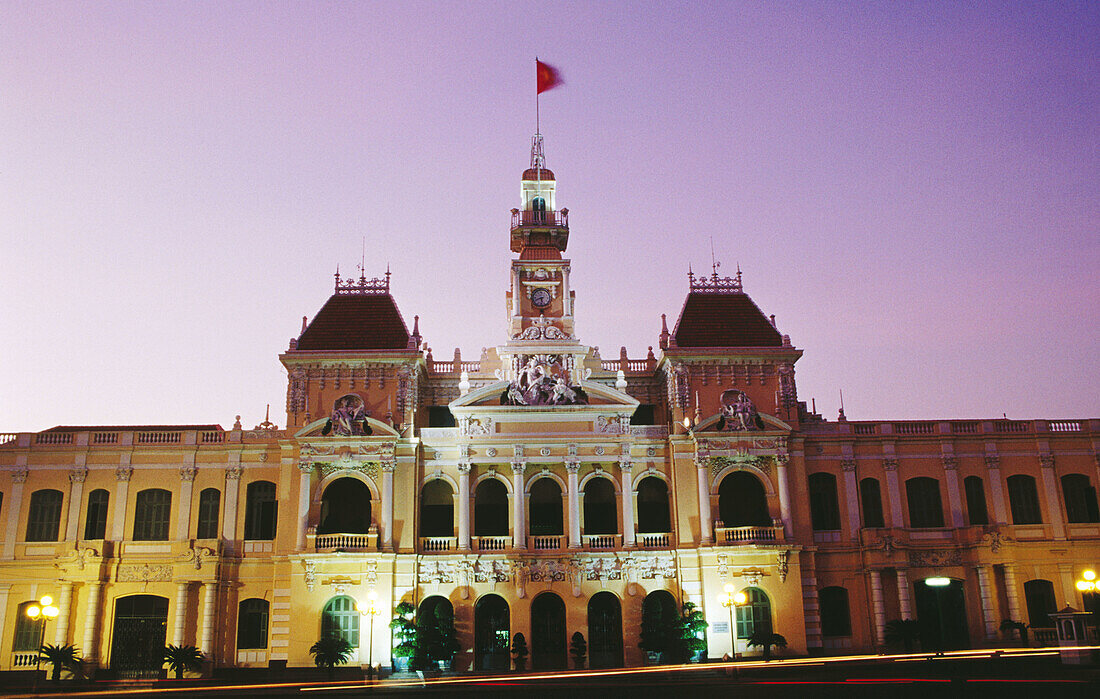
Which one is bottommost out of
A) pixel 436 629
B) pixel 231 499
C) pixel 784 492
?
pixel 436 629

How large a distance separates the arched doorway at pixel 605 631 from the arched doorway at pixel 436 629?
614cm

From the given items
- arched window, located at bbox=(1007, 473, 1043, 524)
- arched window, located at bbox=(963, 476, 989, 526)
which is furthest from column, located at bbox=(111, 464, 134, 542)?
arched window, located at bbox=(1007, 473, 1043, 524)

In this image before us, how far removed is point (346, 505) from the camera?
43750 millimetres

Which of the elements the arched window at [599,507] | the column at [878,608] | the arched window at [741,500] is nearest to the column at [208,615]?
the arched window at [599,507]

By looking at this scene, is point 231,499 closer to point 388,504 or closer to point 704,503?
point 388,504

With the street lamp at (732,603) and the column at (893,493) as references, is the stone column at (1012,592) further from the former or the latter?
the street lamp at (732,603)

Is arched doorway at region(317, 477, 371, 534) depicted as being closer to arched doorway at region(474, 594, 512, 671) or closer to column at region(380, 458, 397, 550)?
column at region(380, 458, 397, 550)

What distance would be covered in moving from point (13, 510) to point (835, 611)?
37.2 meters

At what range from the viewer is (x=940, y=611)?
4319 cm

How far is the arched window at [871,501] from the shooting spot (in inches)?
1773

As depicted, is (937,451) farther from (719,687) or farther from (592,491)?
(719,687)

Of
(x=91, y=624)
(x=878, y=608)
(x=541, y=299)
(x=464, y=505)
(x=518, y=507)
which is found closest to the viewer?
(x=91, y=624)

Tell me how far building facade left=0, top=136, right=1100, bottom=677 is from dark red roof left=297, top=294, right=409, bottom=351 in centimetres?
18

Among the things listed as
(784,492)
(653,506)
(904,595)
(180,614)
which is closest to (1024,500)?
(904,595)
